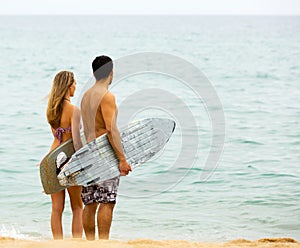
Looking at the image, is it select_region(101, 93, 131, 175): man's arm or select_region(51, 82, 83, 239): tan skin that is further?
select_region(51, 82, 83, 239): tan skin

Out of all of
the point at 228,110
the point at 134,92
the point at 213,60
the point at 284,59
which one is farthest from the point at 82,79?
the point at 284,59

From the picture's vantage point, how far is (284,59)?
37344 mm

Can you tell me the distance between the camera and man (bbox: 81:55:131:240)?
4.60 metres

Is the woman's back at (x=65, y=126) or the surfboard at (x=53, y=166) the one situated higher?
the woman's back at (x=65, y=126)

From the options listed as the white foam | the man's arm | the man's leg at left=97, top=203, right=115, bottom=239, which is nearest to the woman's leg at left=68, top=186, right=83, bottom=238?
the man's leg at left=97, top=203, right=115, bottom=239

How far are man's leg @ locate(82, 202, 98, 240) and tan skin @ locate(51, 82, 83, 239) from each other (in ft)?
0.35

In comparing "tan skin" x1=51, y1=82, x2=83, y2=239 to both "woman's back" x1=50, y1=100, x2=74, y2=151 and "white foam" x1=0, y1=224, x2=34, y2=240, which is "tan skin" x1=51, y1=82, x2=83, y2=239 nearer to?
"woman's back" x1=50, y1=100, x2=74, y2=151

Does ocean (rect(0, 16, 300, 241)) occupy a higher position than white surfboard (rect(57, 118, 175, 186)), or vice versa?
white surfboard (rect(57, 118, 175, 186))

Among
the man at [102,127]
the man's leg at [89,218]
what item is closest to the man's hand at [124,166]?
the man at [102,127]

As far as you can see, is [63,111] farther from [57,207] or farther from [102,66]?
[57,207]

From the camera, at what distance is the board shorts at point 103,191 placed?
4758 millimetres

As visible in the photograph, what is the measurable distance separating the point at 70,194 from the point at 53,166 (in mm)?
314

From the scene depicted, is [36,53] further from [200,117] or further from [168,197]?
[168,197]

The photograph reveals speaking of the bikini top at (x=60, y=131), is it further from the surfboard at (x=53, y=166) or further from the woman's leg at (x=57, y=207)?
the woman's leg at (x=57, y=207)
